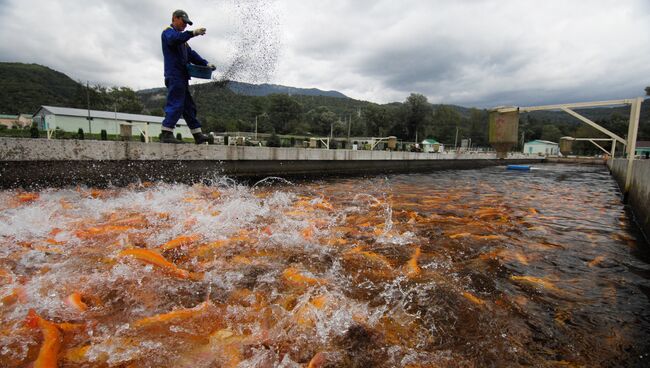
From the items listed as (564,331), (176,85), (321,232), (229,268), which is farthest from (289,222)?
(176,85)

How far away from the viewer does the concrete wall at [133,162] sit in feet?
17.2

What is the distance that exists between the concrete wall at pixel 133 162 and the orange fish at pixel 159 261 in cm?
425

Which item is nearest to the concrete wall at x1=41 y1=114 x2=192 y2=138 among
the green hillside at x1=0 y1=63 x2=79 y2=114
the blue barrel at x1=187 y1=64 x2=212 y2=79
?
the green hillside at x1=0 y1=63 x2=79 y2=114

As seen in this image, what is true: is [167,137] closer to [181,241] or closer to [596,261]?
[181,241]

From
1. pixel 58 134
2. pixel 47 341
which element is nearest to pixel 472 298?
pixel 47 341

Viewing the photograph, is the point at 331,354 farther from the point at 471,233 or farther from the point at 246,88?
the point at 246,88

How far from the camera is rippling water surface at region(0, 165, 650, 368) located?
1.70 meters

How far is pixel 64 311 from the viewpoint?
1.90 m

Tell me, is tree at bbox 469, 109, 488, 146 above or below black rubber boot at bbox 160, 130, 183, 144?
above

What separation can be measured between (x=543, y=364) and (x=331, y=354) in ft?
3.84

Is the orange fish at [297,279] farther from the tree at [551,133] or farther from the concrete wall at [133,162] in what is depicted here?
the tree at [551,133]

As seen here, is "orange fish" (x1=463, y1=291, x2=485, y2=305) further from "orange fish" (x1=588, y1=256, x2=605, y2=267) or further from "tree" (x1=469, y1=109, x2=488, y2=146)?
"tree" (x1=469, y1=109, x2=488, y2=146)

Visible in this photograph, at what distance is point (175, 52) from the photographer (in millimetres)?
6289

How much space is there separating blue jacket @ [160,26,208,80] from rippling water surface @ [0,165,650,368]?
339 centimetres
